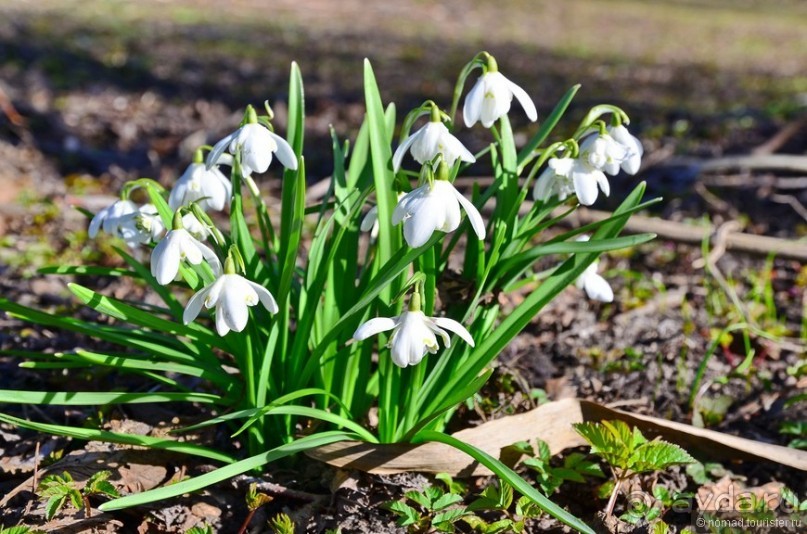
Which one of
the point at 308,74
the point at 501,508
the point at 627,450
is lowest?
the point at 501,508

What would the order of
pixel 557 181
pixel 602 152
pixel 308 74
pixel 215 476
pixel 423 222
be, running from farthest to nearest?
pixel 308 74, pixel 557 181, pixel 602 152, pixel 215 476, pixel 423 222

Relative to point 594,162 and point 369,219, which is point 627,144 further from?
point 369,219

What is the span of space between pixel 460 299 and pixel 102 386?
1.01m

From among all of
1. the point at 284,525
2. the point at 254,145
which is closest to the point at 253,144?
the point at 254,145

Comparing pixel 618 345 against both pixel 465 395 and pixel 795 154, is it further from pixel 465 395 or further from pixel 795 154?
pixel 795 154

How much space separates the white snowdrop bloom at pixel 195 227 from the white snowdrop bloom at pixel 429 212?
394mm

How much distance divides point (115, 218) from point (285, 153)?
44 centimetres

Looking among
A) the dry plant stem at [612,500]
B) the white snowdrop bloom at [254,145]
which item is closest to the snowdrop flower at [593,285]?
the dry plant stem at [612,500]

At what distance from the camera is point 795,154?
→ 385 centimetres

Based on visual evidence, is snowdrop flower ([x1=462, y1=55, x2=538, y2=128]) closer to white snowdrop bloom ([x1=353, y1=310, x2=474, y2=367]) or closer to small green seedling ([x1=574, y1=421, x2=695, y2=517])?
white snowdrop bloom ([x1=353, y1=310, x2=474, y2=367])

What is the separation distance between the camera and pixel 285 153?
1473 millimetres

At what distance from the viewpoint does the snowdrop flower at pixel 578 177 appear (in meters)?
1.50

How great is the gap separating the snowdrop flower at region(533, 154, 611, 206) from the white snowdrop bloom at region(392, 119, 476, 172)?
221mm

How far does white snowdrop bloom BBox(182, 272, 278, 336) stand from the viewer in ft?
4.31
